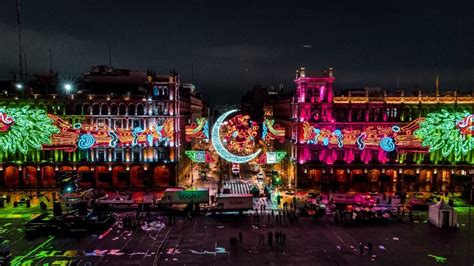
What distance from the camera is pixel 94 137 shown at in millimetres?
80812

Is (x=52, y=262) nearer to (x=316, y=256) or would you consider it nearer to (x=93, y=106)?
(x=316, y=256)

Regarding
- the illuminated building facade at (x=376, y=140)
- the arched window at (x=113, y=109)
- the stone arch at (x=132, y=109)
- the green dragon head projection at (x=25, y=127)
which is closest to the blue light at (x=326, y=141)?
the illuminated building facade at (x=376, y=140)

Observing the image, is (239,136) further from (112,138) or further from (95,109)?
(95,109)

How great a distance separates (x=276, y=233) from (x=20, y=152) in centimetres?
5193

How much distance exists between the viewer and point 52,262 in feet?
147

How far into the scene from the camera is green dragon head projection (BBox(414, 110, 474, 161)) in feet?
261

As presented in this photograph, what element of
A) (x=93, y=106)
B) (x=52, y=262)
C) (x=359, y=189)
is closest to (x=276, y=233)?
(x=52, y=262)

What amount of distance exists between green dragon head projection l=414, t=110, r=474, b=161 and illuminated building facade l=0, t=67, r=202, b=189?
43.3 m

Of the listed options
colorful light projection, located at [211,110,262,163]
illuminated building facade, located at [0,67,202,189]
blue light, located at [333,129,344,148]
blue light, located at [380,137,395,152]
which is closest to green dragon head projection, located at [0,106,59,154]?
illuminated building facade, located at [0,67,202,189]

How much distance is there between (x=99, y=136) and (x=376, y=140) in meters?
47.4

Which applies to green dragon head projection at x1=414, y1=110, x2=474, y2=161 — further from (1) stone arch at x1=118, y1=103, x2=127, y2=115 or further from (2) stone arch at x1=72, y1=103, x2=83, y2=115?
(2) stone arch at x1=72, y1=103, x2=83, y2=115

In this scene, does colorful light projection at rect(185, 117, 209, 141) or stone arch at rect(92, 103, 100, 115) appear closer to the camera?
colorful light projection at rect(185, 117, 209, 141)

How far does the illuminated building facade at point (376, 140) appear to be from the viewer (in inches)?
3152

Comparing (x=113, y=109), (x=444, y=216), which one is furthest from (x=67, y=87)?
(x=444, y=216)
